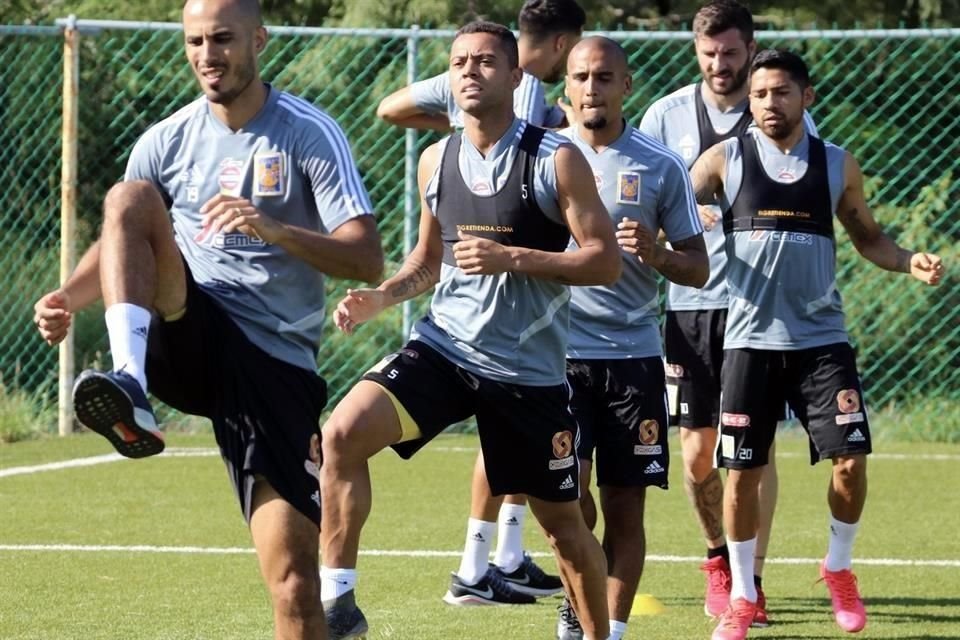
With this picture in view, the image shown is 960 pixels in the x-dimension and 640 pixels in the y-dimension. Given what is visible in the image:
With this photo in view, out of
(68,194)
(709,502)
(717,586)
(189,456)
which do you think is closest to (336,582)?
(717,586)

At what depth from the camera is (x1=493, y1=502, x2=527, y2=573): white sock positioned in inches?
302

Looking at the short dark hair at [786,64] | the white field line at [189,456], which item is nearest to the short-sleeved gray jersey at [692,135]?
the short dark hair at [786,64]

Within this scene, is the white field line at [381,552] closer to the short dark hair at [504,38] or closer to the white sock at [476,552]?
the white sock at [476,552]

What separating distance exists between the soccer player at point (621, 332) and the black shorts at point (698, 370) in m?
0.92

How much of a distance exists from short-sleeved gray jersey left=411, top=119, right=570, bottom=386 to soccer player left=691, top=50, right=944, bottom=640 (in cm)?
123

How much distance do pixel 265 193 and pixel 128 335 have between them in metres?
0.65

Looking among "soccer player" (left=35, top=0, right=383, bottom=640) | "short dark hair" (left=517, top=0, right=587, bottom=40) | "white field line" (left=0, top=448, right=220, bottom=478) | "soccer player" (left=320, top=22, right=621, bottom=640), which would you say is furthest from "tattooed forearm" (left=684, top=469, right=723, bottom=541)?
"white field line" (left=0, top=448, right=220, bottom=478)

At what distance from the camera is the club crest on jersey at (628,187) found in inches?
263

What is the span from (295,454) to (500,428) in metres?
1.06

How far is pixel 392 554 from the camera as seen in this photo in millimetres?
8367

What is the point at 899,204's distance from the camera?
43.4 feet

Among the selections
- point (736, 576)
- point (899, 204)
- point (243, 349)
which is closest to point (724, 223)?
point (736, 576)

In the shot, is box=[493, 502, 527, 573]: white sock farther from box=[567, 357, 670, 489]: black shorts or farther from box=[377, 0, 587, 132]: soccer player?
box=[377, 0, 587, 132]: soccer player

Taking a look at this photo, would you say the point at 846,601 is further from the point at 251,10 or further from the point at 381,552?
the point at 251,10
